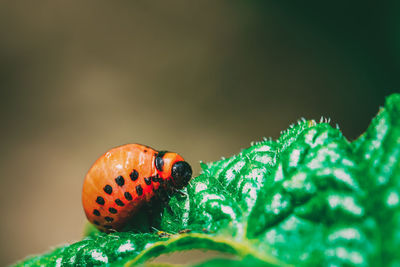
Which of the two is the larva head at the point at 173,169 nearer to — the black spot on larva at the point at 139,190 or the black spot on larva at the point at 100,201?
the black spot on larva at the point at 139,190

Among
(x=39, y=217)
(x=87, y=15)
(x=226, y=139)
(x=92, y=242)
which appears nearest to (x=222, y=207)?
(x=92, y=242)

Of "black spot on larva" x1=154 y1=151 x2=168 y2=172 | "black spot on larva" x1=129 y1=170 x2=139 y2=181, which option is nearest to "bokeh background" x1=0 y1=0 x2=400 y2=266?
"black spot on larva" x1=154 y1=151 x2=168 y2=172

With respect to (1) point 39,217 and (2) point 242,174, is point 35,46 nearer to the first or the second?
(1) point 39,217

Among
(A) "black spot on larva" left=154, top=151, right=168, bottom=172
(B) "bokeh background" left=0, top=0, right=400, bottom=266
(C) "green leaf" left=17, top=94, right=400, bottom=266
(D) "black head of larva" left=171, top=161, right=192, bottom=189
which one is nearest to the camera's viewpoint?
(C) "green leaf" left=17, top=94, right=400, bottom=266

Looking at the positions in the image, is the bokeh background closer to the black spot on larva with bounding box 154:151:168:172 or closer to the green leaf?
the black spot on larva with bounding box 154:151:168:172

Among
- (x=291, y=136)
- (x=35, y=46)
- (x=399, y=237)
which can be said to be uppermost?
(x=35, y=46)

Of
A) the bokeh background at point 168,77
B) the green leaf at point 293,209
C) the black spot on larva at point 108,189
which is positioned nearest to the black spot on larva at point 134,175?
the black spot on larva at point 108,189
